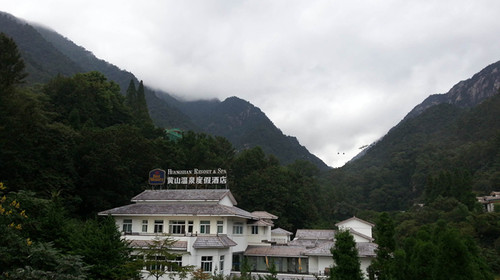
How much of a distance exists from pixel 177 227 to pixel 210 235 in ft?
11.7

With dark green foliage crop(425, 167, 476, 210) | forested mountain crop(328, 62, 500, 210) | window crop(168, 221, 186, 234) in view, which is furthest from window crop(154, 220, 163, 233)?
forested mountain crop(328, 62, 500, 210)

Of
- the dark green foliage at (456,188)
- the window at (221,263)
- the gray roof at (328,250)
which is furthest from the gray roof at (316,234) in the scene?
the dark green foliage at (456,188)

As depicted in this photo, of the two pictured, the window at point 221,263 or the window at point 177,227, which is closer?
the window at point 221,263

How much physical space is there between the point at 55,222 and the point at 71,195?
17694mm

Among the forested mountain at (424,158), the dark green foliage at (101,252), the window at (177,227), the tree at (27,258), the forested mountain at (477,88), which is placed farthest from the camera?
the forested mountain at (477,88)

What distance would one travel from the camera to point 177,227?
33594mm

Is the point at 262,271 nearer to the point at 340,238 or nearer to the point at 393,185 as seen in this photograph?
the point at 340,238

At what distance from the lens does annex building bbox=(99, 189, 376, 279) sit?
1188 inches

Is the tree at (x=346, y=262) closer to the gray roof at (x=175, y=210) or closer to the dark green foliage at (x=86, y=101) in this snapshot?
the gray roof at (x=175, y=210)

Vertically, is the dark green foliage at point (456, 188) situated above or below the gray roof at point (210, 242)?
above

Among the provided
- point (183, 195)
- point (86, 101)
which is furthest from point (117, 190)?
point (86, 101)

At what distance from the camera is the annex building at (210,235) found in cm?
3018

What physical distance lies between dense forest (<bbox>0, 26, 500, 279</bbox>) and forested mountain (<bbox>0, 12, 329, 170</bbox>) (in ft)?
89.6

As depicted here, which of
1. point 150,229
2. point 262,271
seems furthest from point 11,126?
point 262,271
